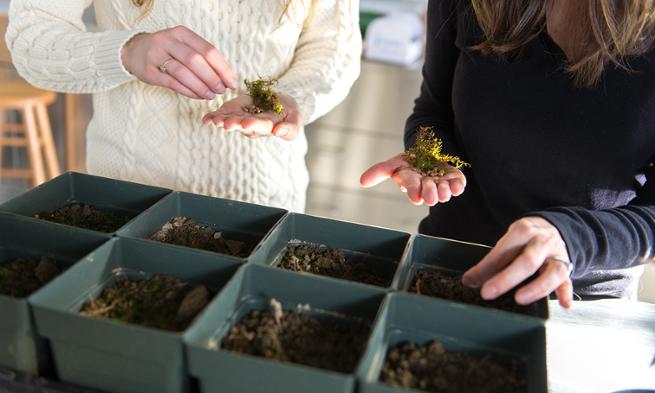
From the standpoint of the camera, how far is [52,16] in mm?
1408

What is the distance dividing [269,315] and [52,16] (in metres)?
0.94

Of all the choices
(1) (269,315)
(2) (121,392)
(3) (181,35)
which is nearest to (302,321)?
(1) (269,315)

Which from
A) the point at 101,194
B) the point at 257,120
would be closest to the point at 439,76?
the point at 257,120

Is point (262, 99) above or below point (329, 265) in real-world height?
above

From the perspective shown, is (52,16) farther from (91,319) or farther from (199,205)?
(91,319)

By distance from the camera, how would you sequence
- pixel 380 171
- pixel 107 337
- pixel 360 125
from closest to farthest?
pixel 107 337
pixel 380 171
pixel 360 125

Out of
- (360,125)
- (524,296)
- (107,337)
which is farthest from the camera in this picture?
(360,125)

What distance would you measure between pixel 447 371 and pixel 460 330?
0.07 m

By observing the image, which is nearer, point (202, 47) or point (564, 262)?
point (564, 262)

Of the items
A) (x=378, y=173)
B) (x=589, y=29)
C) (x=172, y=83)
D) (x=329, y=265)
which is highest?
(x=589, y=29)

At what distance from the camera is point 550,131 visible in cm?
136

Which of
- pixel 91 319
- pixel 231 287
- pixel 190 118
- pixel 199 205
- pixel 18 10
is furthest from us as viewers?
pixel 190 118

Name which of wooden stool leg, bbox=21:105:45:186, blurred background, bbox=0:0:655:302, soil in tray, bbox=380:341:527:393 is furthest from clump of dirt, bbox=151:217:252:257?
wooden stool leg, bbox=21:105:45:186

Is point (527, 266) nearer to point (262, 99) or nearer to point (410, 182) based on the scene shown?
point (410, 182)
